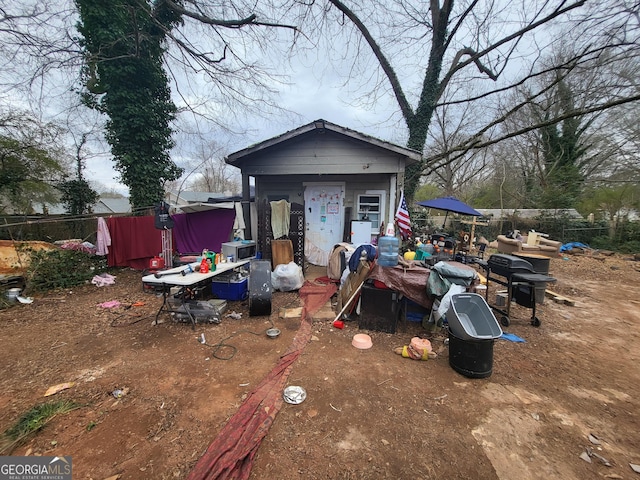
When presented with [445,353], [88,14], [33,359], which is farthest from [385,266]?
[88,14]

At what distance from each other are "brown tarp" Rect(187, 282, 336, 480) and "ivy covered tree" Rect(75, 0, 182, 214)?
7.50 m

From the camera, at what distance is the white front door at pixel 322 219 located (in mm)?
7324

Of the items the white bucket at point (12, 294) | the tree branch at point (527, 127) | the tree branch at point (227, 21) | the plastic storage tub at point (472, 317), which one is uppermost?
the tree branch at point (227, 21)

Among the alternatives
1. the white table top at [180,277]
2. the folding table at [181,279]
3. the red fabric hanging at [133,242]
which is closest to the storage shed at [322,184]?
the white table top at [180,277]

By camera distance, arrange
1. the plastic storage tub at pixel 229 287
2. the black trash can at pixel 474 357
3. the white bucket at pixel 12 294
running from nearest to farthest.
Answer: the black trash can at pixel 474 357 < the white bucket at pixel 12 294 < the plastic storage tub at pixel 229 287

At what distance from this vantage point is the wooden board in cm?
619

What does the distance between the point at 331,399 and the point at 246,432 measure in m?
0.82

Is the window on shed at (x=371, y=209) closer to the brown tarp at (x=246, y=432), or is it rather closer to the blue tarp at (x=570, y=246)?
the brown tarp at (x=246, y=432)

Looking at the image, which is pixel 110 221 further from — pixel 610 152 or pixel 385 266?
pixel 610 152

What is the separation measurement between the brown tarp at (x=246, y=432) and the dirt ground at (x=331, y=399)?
0.08m

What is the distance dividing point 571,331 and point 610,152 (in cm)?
1562

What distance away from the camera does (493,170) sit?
18.6 meters

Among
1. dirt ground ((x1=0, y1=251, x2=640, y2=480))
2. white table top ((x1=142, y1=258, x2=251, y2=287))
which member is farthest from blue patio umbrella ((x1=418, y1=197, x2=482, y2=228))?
white table top ((x1=142, y1=258, x2=251, y2=287))

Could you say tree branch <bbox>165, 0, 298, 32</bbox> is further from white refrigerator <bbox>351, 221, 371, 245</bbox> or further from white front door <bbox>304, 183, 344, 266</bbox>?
white refrigerator <bbox>351, 221, 371, 245</bbox>
